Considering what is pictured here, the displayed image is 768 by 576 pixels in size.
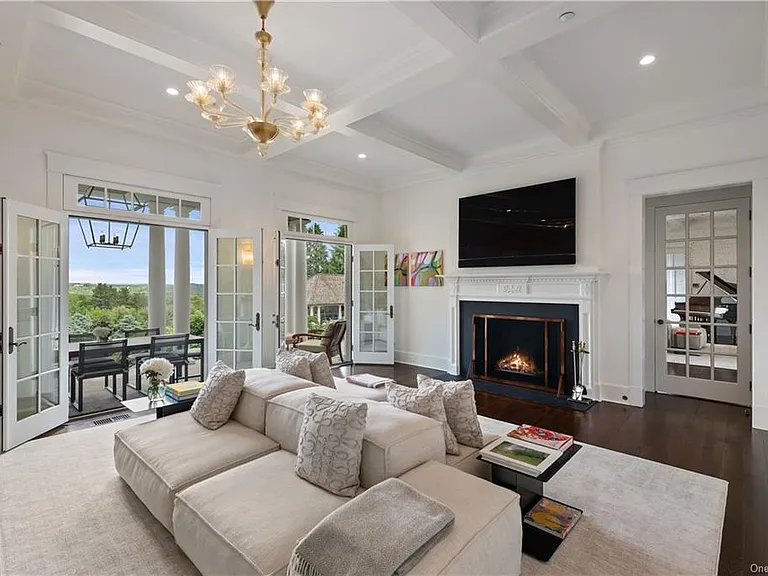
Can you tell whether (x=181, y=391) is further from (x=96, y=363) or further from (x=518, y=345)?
(x=518, y=345)

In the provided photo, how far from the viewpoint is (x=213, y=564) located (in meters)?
1.59

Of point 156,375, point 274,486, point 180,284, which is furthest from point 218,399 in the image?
point 180,284

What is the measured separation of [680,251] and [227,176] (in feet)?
18.3

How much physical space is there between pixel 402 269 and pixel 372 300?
2.36 feet

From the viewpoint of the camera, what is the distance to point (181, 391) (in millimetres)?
3352

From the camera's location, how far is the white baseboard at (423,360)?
243 inches

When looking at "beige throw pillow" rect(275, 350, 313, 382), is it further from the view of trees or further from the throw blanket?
the view of trees

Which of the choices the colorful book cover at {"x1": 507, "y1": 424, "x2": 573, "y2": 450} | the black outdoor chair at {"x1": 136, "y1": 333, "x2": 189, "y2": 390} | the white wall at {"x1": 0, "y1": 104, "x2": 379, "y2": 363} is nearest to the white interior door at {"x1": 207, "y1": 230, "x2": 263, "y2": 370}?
the white wall at {"x1": 0, "y1": 104, "x2": 379, "y2": 363}

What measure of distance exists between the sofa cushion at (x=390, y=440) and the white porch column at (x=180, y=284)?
6.18 meters

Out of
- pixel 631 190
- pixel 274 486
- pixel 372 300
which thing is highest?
pixel 631 190

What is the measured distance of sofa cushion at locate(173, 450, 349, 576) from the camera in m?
1.47

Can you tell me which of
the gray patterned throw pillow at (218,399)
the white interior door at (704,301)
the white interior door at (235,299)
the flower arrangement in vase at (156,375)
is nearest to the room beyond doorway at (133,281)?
the white interior door at (235,299)

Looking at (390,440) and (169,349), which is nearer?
(390,440)

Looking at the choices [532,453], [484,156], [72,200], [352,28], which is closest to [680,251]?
[484,156]
